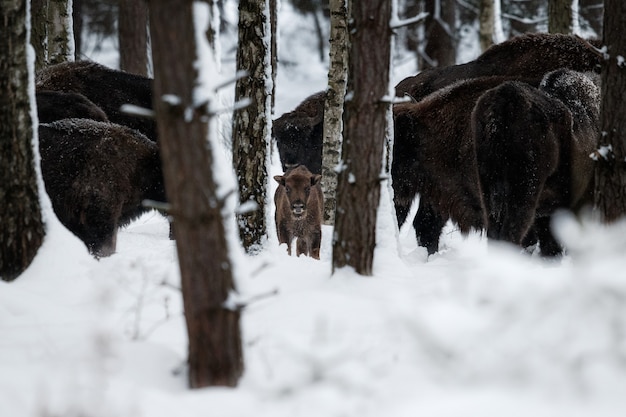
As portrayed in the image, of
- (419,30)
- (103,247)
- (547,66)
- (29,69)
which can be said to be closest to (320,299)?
(29,69)

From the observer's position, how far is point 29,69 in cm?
488

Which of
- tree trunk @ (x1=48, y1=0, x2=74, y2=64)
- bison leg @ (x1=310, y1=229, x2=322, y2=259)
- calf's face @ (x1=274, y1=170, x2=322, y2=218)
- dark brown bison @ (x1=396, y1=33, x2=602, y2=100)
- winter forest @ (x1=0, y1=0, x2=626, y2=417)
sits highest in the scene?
tree trunk @ (x1=48, y1=0, x2=74, y2=64)

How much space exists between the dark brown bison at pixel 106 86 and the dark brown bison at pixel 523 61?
3311 millimetres

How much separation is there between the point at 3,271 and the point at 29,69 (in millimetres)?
1288

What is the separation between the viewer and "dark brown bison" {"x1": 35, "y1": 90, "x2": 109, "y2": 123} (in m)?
8.31

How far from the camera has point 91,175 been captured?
686cm

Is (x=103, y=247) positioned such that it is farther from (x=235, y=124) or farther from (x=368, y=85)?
(x=368, y=85)

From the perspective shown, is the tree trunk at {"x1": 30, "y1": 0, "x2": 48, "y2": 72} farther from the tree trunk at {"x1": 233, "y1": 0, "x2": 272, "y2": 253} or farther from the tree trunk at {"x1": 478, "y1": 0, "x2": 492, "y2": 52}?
the tree trunk at {"x1": 478, "y1": 0, "x2": 492, "y2": 52}

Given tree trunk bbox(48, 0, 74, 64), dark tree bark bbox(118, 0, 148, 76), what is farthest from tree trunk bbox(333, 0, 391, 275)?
dark tree bark bbox(118, 0, 148, 76)

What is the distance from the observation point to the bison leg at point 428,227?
8867 millimetres

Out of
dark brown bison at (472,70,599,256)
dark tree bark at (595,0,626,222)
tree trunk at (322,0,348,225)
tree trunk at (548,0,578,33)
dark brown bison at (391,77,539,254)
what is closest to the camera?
dark tree bark at (595,0,626,222)

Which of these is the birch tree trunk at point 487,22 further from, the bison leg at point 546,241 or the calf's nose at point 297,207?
the calf's nose at point 297,207

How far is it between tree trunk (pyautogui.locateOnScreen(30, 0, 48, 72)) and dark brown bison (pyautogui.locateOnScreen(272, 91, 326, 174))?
11.7ft

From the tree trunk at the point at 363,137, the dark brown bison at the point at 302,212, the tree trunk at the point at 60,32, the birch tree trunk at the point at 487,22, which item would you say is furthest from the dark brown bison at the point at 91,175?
the birch tree trunk at the point at 487,22
